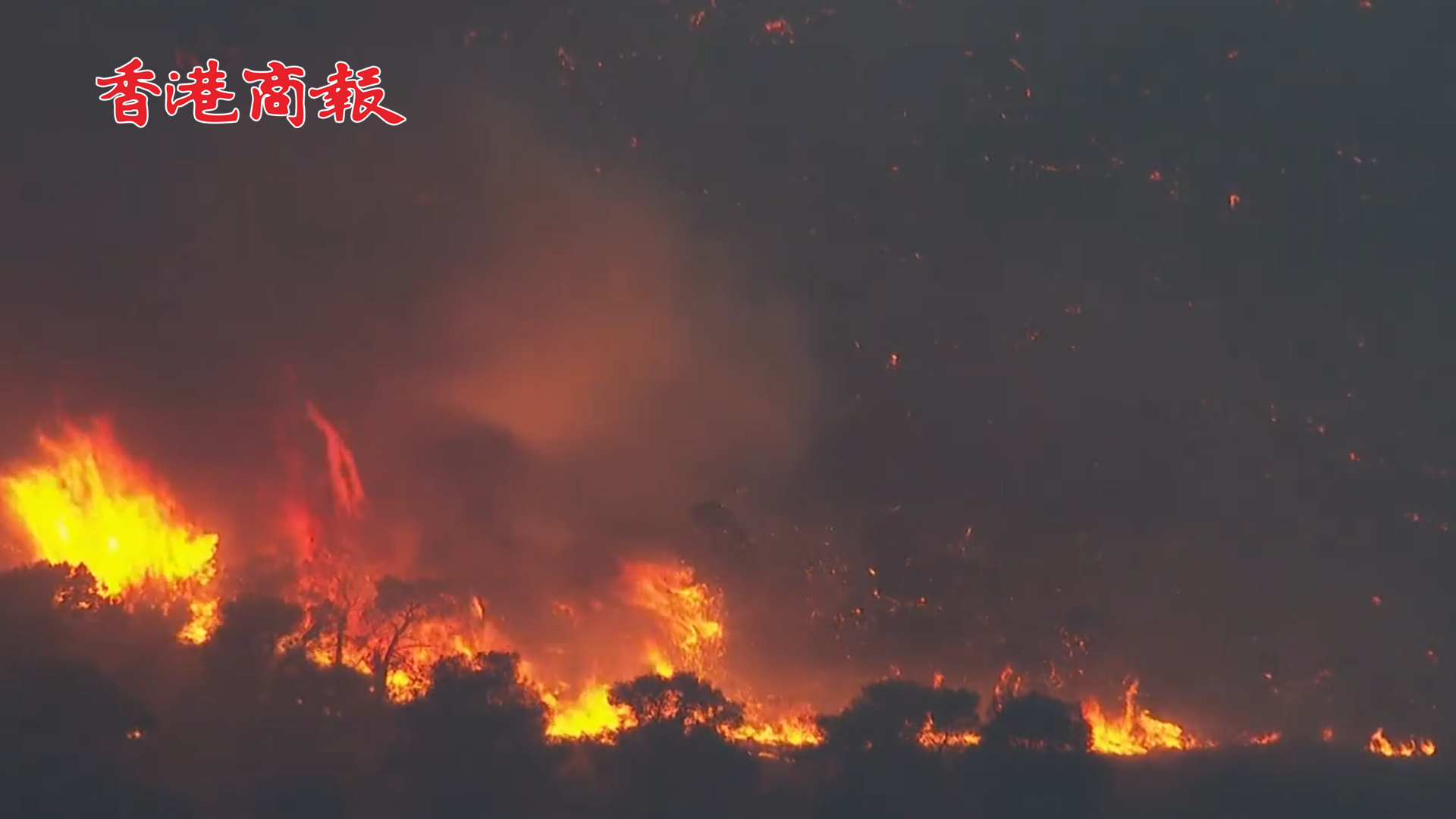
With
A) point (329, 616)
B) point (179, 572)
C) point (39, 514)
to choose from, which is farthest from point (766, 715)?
point (39, 514)

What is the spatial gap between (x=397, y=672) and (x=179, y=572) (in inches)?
454

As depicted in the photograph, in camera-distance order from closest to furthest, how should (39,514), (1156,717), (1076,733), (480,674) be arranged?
1. (480,674)
2. (1076,733)
3. (39,514)
4. (1156,717)

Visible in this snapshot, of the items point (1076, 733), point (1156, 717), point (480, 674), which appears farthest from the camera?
point (1156, 717)

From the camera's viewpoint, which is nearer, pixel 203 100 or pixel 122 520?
pixel 203 100

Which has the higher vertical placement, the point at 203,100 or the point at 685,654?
the point at 203,100

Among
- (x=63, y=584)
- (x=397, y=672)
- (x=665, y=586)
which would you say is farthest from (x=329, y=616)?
(x=665, y=586)

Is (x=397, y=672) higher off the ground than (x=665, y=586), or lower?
lower

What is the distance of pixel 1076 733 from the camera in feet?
199

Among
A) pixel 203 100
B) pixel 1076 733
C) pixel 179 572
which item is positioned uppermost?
pixel 203 100

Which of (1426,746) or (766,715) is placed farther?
(1426,746)

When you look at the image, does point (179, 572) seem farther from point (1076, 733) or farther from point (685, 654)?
point (1076, 733)

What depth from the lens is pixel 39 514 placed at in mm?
64688

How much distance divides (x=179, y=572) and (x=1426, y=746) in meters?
61.5

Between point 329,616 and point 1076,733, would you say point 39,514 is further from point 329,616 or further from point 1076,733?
point 1076,733
